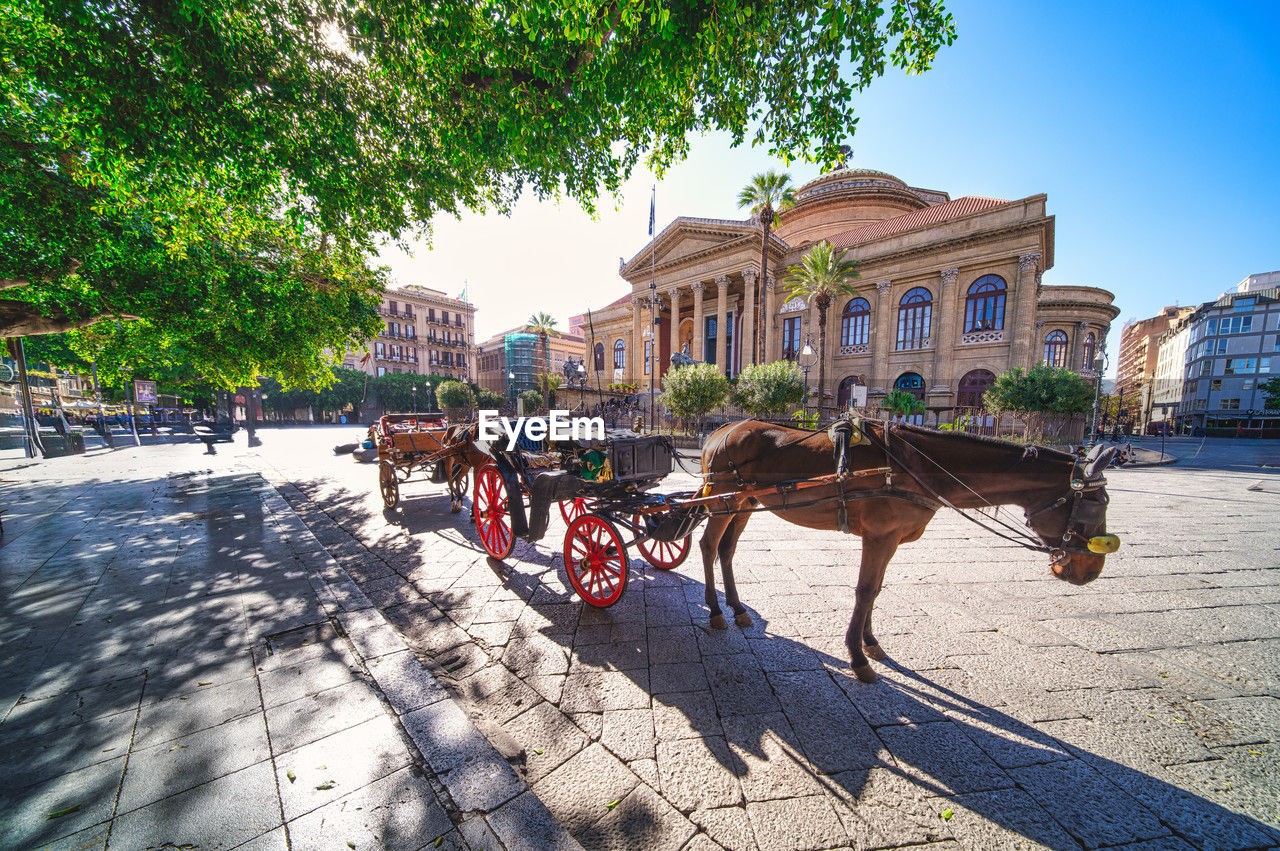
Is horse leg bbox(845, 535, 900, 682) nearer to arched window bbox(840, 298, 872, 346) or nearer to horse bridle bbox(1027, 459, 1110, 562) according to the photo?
horse bridle bbox(1027, 459, 1110, 562)

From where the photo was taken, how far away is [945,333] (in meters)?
23.1

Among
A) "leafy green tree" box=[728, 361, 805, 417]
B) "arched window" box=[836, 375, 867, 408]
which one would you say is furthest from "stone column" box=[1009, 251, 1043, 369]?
"leafy green tree" box=[728, 361, 805, 417]

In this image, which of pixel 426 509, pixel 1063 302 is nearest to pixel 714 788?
pixel 426 509

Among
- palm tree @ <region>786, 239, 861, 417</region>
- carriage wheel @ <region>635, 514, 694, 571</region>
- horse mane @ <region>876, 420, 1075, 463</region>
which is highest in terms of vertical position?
palm tree @ <region>786, 239, 861, 417</region>

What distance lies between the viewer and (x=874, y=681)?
8.55 feet

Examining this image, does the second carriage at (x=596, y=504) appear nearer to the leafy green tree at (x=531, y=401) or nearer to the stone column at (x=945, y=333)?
the stone column at (x=945, y=333)

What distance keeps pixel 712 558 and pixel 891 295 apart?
2784 centimetres

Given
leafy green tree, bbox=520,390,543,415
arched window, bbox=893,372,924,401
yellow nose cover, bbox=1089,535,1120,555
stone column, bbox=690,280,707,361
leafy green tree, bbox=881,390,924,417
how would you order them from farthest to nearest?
leafy green tree, bbox=520,390,543,415 < stone column, bbox=690,280,707,361 < arched window, bbox=893,372,924,401 < leafy green tree, bbox=881,390,924,417 < yellow nose cover, bbox=1089,535,1120,555

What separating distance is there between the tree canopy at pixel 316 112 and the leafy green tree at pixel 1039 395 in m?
17.0

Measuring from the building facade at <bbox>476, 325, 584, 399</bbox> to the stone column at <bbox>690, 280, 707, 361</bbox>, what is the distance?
18.1m

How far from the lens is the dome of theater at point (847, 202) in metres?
31.0

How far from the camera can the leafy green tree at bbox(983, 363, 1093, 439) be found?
612 inches

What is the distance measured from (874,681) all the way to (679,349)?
109 ft

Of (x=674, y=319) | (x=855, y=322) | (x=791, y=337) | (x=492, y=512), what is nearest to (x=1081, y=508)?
(x=492, y=512)
